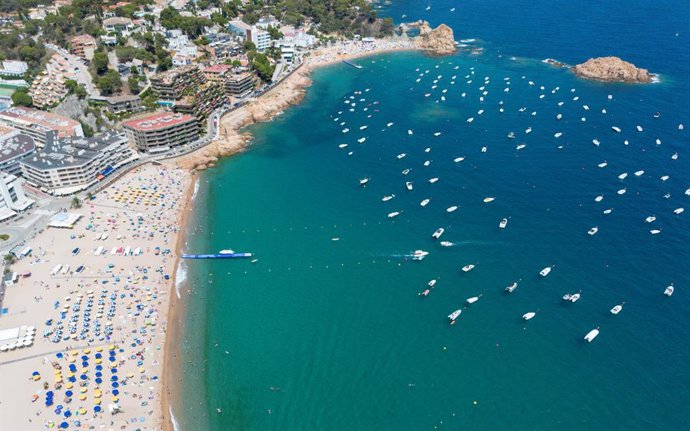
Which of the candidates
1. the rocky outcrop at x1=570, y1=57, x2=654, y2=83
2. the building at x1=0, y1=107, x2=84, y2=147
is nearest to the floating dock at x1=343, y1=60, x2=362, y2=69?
the rocky outcrop at x1=570, y1=57, x2=654, y2=83

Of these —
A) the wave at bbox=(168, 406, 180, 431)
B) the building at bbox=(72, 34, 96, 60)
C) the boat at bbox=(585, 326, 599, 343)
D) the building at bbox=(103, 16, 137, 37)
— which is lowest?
the wave at bbox=(168, 406, 180, 431)

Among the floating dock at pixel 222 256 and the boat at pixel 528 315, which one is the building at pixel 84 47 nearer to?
the floating dock at pixel 222 256

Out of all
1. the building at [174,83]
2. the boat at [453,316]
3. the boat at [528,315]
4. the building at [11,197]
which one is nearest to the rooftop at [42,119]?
the building at [174,83]

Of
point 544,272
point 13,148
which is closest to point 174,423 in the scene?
point 544,272

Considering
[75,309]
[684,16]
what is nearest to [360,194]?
→ [75,309]

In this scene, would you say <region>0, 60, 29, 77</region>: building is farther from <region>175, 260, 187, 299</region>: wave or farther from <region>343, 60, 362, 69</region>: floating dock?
<region>175, 260, 187, 299</region>: wave

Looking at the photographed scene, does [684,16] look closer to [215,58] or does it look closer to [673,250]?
[673,250]
